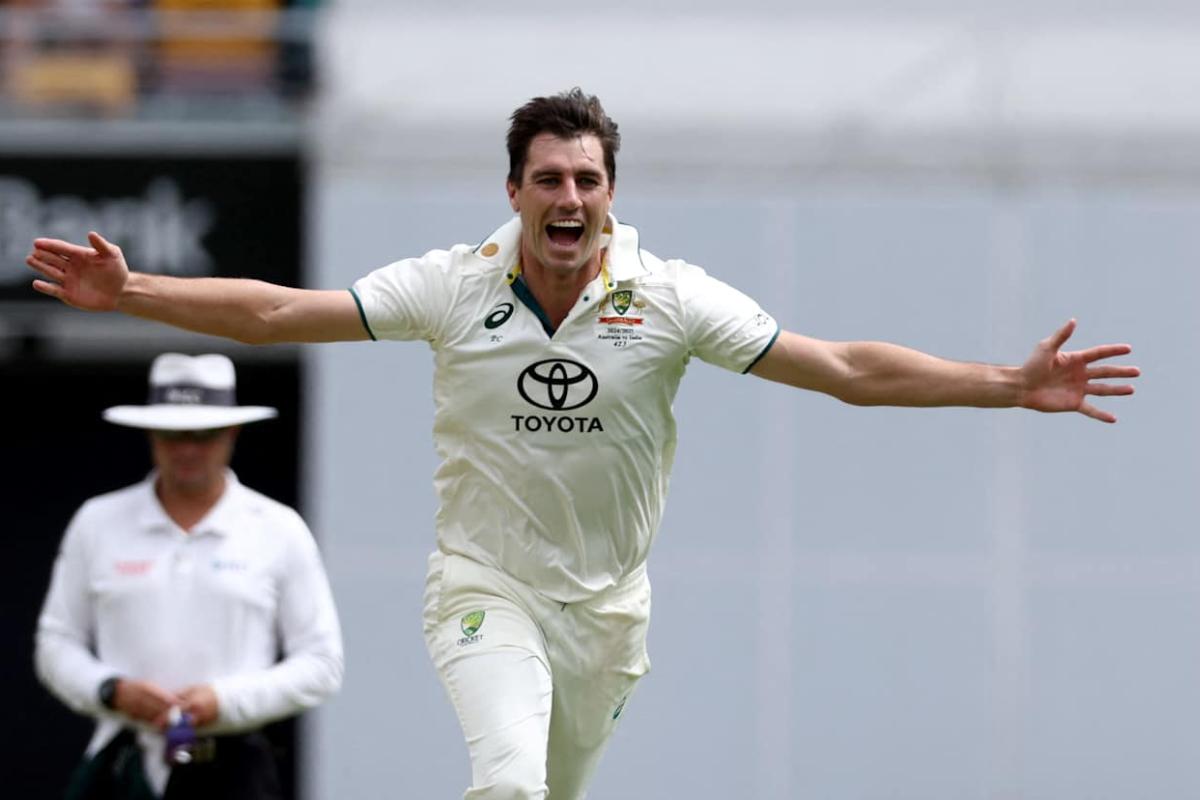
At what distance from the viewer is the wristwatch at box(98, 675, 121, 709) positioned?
7.14 metres

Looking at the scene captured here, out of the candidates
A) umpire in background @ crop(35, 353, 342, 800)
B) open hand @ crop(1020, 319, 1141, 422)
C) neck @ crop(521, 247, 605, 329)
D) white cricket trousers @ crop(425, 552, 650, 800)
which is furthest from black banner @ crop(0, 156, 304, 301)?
open hand @ crop(1020, 319, 1141, 422)

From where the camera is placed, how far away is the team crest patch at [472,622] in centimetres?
642

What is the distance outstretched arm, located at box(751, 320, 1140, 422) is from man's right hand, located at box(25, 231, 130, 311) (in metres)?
1.77

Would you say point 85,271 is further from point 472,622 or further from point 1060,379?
point 1060,379

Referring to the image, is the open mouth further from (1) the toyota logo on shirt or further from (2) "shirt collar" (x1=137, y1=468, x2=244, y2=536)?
(2) "shirt collar" (x1=137, y1=468, x2=244, y2=536)

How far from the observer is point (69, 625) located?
7418mm

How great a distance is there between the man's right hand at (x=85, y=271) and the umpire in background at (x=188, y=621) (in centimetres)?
120

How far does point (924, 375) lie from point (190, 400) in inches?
98.4

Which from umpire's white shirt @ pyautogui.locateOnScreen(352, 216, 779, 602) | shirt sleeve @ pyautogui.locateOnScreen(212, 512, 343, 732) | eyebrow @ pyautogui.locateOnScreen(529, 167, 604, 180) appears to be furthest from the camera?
shirt sleeve @ pyautogui.locateOnScreen(212, 512, 343, 732)

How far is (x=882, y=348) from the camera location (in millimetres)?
6430

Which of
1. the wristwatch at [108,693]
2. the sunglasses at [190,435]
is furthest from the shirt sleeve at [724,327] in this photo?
the wristwatch at [108,693]

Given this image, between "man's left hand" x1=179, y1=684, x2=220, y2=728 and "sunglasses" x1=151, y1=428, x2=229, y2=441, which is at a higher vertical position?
"sunglasses" x1=151, y1=428, x2=229, y2=441

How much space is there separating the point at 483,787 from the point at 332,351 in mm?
7215

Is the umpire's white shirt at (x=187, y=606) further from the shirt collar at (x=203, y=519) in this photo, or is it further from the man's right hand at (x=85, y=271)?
the man's right hand at (x=85, y=271)
